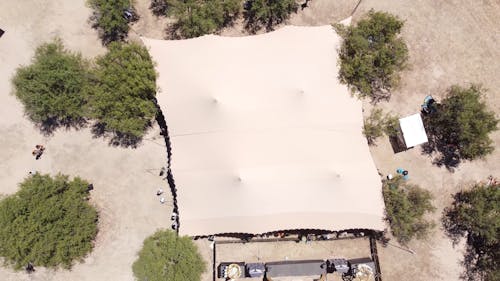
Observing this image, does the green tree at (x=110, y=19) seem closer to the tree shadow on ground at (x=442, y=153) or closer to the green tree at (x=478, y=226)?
the tree shadow on ground at (x=442, y=153)

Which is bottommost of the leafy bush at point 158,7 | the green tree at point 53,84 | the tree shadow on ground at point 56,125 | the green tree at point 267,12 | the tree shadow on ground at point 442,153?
the tree shadow on ground at point 442,153

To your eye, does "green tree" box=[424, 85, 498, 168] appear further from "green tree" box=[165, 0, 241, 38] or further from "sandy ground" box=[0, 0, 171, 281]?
"sandy ground" box=[0, 0, 171, 281]

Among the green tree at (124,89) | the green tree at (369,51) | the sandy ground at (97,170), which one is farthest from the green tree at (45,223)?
the green tree at (369,51)

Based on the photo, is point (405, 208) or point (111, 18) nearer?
point (405, 208)

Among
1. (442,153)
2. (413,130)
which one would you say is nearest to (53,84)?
(413,130)

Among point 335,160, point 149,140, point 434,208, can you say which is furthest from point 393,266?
point 149,140

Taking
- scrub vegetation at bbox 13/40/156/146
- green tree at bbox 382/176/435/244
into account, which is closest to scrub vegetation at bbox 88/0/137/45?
scrub vegetation at bbox 13/40/156/146

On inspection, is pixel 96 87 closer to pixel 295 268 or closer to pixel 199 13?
pixel 199 13
